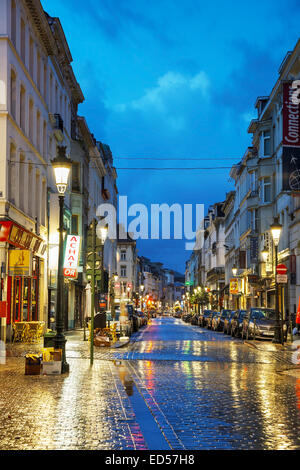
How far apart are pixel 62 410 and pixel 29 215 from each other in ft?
73.1

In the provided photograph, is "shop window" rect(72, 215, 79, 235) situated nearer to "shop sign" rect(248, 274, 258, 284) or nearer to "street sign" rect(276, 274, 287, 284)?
"shop sign" rect(248, 274, 258, 284)

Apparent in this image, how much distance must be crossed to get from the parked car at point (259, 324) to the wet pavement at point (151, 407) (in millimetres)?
13862

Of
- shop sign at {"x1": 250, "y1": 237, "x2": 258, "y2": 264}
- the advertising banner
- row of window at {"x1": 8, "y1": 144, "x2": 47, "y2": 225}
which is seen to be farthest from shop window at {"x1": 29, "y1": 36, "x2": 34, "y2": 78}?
shop sign at {"x1": 250, "y1": 237, "x2": 258, "y2": 264}

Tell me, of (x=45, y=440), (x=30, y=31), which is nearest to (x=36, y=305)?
(x=30, y=31)

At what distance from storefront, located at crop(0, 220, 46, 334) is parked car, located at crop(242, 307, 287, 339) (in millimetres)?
10539

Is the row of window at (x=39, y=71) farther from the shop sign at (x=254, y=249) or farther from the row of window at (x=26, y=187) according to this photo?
the shop sign at (x=254, y=249)

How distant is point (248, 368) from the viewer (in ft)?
61.8

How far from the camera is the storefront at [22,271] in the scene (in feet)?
88.6

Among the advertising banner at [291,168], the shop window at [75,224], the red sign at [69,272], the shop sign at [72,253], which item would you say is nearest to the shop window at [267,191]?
the shop window at [75,224]

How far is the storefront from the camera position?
2700cm

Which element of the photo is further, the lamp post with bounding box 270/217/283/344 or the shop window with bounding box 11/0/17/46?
the lamp post with bounding box 270/217/283/344

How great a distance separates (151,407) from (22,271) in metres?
17.1

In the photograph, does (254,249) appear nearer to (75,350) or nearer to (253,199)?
(253,199)

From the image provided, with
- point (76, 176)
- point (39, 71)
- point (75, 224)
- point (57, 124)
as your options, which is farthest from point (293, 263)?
point (39, 71)
